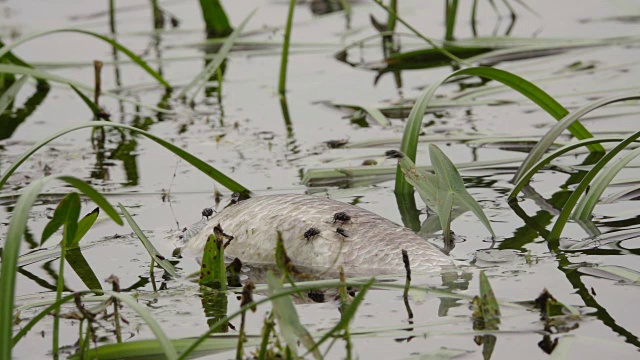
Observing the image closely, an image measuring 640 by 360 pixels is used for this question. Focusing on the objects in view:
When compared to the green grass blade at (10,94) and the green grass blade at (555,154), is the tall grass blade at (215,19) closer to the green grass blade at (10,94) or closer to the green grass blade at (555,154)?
the green grass blade at (10,94)

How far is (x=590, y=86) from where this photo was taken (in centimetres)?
496

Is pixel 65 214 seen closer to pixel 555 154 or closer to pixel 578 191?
pixel 578 191

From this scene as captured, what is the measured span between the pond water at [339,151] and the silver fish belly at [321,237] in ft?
0.39

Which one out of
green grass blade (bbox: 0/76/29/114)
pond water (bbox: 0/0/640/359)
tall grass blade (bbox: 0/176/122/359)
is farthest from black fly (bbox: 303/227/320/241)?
green grass blade (bbox: 0/76/29/114)

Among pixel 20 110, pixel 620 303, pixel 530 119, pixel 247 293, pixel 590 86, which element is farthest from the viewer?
pixel 20 110

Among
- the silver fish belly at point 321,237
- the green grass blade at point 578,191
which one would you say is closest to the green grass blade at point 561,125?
the green grass blade at point 578,191

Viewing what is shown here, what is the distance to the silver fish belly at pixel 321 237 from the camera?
2768 mm

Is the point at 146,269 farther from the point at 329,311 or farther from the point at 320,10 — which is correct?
the point at 320,10

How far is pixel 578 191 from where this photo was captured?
2758mm

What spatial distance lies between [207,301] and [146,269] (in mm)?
393

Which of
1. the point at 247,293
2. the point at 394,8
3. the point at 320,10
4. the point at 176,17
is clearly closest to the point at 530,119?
the point at 394,8

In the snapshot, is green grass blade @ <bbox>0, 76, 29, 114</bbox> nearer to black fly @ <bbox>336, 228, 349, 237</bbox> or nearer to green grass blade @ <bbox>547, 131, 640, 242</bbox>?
black fly @ <bbox>336, 228, 349, 237</bbox>

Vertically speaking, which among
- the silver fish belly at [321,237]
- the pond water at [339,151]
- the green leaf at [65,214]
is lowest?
the pond water at [339,151]

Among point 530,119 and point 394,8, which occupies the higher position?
point 394,8
